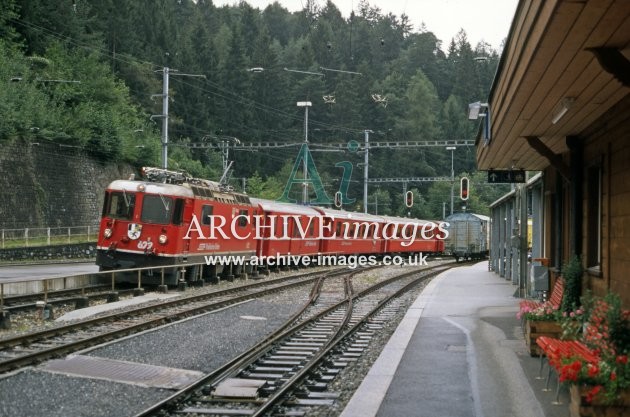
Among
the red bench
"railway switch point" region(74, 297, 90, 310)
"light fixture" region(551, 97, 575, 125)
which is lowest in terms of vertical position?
"railway switch point" region(74, 297, 90, 310)

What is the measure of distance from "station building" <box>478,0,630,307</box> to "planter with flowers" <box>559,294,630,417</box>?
1979mm

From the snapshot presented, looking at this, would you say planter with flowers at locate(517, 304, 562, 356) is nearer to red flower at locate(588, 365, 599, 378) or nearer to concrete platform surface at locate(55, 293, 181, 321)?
red flower at locate(588, 365, 599, 378)

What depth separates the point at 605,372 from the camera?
6.35m

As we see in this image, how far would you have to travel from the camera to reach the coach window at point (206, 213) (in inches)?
868

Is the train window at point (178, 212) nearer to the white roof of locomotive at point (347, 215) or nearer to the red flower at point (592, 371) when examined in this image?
the red flower at point (592, 371)

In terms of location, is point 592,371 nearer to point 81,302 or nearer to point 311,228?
point 81,302

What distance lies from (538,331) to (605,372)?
365cm


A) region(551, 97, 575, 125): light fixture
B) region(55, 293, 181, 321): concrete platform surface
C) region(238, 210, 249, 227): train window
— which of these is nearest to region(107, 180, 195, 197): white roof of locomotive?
region(55, 293, 181, 321): concrete platform surface

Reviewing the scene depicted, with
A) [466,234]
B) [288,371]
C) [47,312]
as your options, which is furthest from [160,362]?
[466,234]

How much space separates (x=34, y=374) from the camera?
9.55 m

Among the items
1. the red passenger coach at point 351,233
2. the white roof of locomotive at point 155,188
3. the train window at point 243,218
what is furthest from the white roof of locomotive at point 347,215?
the white roof of locomotive at point 155,188

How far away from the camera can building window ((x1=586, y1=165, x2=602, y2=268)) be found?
36.5 ft

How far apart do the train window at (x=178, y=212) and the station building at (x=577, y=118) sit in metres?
8.65

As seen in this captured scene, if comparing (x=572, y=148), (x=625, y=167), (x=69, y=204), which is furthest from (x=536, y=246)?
(x=69, y=204)
